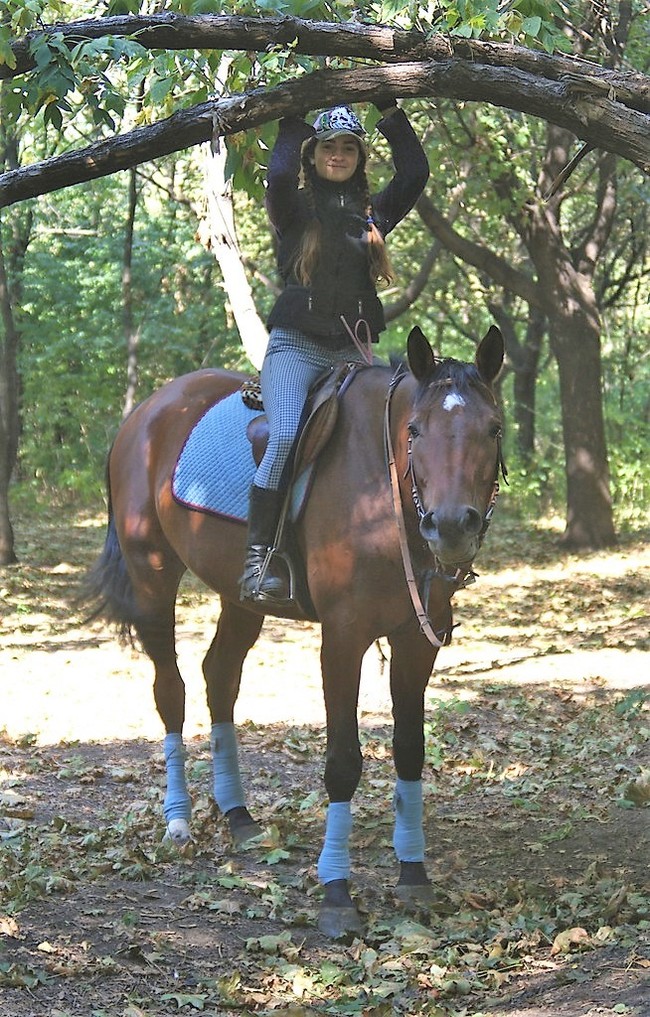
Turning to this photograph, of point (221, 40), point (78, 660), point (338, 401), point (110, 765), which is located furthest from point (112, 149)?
point (78, 660)

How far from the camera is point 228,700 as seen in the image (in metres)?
6.57

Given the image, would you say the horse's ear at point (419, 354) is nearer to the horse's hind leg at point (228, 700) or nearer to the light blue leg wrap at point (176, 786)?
the horse's hind leg at point (228, 700)

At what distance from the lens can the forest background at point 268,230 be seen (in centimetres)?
465

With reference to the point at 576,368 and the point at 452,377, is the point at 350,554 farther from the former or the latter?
the point at 576,368

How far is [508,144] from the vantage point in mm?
16672

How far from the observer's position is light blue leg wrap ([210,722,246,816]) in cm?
648

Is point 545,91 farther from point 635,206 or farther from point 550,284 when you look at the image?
point 635,206

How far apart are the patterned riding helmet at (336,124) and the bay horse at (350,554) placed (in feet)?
3.41

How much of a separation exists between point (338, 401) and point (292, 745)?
3.60 m

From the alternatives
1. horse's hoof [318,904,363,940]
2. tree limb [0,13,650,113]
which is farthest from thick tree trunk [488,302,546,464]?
tree limb [0,13,650,113]

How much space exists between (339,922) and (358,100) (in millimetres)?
3253

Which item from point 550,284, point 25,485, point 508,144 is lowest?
point 25,485

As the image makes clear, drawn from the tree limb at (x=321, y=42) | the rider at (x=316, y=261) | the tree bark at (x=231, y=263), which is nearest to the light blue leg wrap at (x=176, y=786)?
the rider at (x=316, y=261)

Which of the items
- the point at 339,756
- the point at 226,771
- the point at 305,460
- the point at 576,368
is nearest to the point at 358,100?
the point at 305,460
